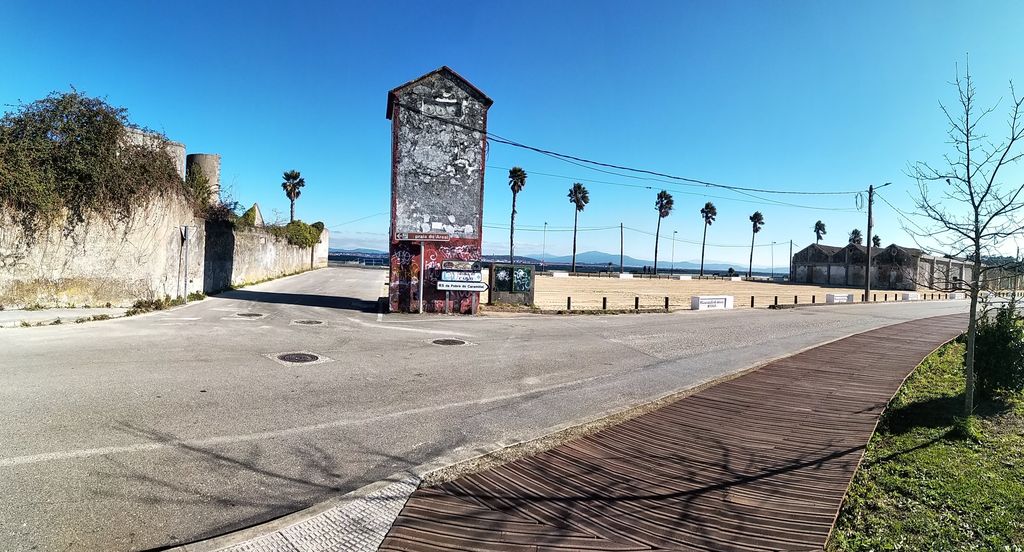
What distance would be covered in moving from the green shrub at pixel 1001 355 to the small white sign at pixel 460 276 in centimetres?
1388

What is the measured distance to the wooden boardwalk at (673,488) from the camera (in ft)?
11.5

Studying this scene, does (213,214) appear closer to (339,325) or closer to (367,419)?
(339,325)

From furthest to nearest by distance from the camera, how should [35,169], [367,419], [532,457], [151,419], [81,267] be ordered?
[81,267]
[35,169]
[367,419]
[151,419]
[532,457]

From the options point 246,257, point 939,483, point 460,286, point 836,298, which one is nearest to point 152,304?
point 460,286

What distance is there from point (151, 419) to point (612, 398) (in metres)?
5.79

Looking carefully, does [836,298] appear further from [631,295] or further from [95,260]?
[95,260]

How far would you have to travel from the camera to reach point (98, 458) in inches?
178

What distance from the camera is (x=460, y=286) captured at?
18797 millimetres

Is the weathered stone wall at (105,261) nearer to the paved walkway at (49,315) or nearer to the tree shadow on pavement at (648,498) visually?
the paved walkway at (49,315)

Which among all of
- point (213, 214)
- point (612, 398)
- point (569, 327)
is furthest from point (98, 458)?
point (213, 214)

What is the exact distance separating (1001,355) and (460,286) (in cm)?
1456

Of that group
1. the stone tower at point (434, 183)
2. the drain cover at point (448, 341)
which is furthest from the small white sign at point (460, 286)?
the drain cover at point (448, 341)

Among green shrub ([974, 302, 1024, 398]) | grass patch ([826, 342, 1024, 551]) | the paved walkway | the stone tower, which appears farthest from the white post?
green shrub ([974, 302, 1024, 398])

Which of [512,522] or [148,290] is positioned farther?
[148,290]
